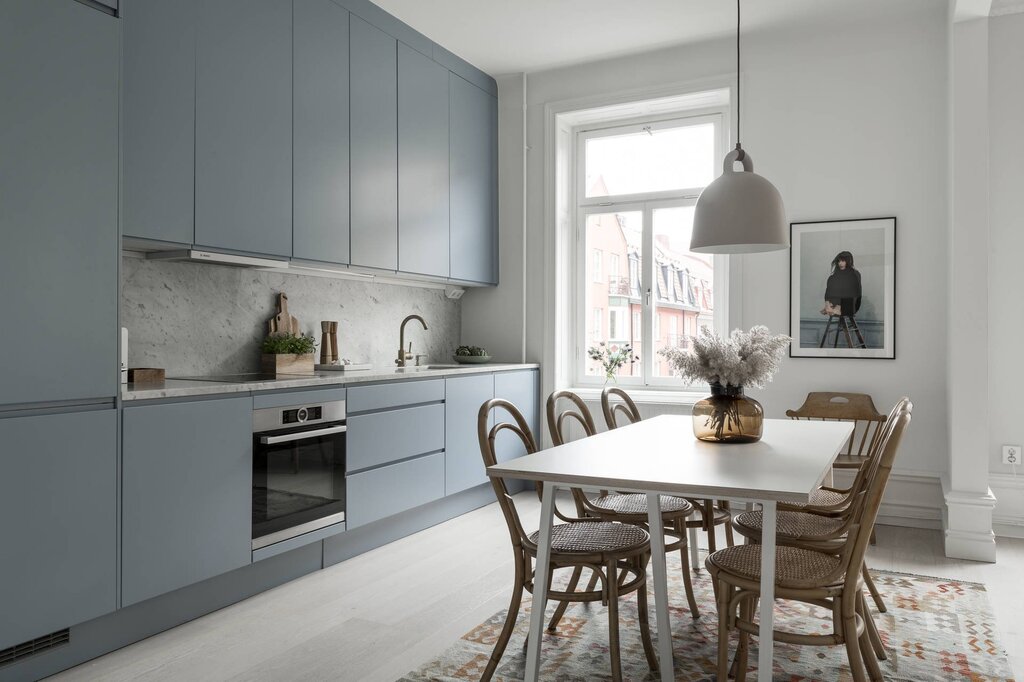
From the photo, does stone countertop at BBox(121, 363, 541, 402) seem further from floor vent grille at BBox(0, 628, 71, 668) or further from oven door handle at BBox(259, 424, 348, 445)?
floor vent grille at BBox(0, 628, 71, 668)

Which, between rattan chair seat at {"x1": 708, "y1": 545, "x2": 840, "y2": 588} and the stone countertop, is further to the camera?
the stone countertop

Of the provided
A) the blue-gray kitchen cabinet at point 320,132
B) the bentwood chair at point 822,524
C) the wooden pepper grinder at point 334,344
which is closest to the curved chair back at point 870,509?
the bentwood chair at point 822,524

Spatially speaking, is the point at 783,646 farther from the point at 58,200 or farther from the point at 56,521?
the point at 58,200

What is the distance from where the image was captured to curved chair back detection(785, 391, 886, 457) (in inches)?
164

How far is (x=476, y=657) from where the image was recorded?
2471 millimetres

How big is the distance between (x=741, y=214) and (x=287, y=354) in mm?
2187

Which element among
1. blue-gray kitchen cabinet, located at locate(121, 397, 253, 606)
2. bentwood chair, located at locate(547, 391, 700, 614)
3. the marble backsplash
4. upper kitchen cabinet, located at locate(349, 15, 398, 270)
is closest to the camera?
blue-gray kitchen cabinet, located at locate(121, 397, 253, 606)

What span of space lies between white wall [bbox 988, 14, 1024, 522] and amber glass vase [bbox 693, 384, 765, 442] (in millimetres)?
→ 2327

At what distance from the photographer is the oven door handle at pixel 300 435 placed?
118 inches

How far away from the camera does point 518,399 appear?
4.92m

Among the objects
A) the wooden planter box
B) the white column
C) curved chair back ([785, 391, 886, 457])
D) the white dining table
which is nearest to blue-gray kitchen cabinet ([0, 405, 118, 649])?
the wooden planter box

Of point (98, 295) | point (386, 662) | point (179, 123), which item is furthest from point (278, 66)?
point (386, 662)

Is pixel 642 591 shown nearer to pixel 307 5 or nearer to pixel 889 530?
pixel 889 530

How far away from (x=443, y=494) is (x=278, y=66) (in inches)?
92.3
